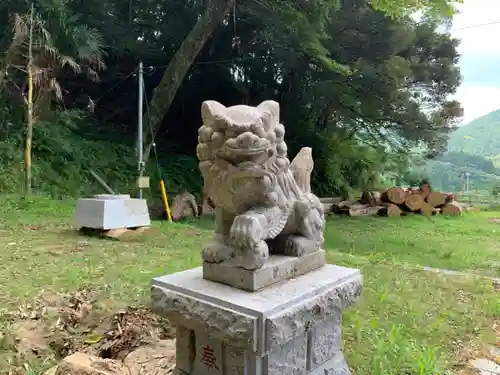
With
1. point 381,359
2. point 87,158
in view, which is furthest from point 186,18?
point 381,359

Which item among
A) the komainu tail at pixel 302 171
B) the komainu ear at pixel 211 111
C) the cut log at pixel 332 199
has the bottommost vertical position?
the cut log at pixel 332 199

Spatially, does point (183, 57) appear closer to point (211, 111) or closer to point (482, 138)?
point (211, 111)

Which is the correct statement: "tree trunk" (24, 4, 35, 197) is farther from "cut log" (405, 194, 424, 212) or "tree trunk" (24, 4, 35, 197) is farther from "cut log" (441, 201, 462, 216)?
"cut log" (441, 201, 462, 216)

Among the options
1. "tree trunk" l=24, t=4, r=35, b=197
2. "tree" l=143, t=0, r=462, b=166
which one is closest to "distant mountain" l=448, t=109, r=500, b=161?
"tree" l=143, t=0, r=462, b=166

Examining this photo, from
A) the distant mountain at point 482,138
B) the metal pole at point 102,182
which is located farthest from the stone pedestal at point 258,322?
the distant mountain at point 482,138

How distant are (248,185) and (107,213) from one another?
3281 millimetres

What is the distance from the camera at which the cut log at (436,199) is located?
382 inches

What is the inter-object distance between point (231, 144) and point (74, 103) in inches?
366

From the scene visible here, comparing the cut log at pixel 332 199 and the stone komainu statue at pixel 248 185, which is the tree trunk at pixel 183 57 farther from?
the stone komainu statue at pixel 248 185

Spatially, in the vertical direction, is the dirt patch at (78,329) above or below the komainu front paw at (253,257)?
below

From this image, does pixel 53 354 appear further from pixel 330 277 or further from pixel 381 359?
pixel 381 359

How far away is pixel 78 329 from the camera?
255 centimetres

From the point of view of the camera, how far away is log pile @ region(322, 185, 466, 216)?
9.33 meters

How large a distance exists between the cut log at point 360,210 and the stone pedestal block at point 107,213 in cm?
553
